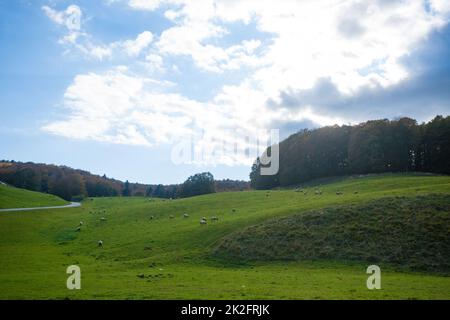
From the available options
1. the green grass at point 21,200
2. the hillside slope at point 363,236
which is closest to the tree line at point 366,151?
the hillside slope at point 363,236

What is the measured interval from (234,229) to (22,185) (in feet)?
503

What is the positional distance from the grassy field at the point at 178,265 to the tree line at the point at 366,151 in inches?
1422

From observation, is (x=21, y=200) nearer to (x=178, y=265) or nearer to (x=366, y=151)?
(x=178, y=265)

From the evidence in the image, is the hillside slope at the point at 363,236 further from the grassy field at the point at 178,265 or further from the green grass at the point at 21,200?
the green grass at the point at 21,200

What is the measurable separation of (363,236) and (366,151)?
72944 millimetres

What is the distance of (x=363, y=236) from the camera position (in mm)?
39312

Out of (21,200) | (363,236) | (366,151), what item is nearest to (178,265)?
(363,236)

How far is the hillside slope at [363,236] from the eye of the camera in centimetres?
3556

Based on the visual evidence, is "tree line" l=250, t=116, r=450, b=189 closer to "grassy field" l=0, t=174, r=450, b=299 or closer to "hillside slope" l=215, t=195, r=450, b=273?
"grassy field" l=0, t=174, r=450, b=299

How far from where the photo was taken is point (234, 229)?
46.8 m

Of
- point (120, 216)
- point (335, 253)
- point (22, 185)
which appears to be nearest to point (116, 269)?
point (335, 253)

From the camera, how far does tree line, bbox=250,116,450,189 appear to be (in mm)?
102438

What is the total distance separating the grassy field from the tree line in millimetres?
36125

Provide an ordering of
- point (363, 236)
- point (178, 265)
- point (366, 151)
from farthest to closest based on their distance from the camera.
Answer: point (366, 151), point (363, 236), point (178, 265)
